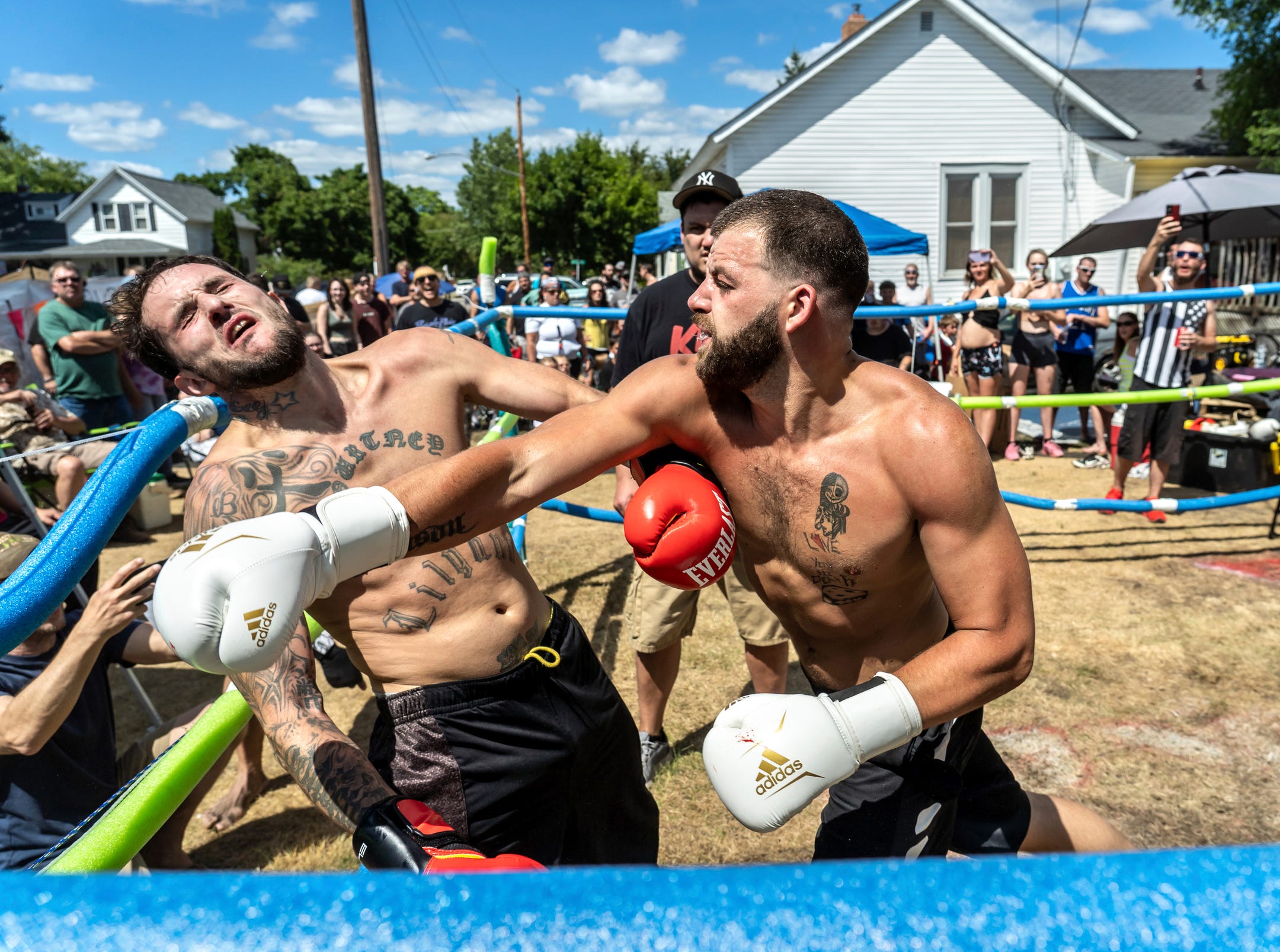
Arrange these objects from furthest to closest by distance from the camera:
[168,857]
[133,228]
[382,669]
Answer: [133,228]
[168,857]
[382,669]

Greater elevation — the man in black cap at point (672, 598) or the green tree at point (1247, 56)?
the green tree at point (1247, 56)

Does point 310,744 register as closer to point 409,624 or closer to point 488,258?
point 409,624

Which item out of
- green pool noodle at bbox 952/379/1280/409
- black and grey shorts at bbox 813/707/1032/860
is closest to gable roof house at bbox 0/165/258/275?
green pool noodle at bbox 952/379/1280/409

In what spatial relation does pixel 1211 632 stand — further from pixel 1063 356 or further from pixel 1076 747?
pixel 1063 356

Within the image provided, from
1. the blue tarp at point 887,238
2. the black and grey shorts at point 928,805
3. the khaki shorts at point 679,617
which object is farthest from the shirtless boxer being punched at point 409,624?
the blue tarp at point 887,238

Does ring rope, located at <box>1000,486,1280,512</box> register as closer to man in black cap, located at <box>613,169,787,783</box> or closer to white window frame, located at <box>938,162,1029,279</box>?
man in black cap, located at <box>613,169,787,783</box>

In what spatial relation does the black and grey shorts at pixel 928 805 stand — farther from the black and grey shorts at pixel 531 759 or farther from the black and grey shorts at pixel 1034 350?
the black and grey shorts at pixel 1034 350

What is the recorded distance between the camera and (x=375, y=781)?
1668 millimetres

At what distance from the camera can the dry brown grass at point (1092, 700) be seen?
112 inches

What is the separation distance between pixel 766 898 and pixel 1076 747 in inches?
129

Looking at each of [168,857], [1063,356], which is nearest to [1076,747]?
[168,857]

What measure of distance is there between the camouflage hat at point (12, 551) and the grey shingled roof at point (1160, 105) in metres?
15.2

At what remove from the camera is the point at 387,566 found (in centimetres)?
198

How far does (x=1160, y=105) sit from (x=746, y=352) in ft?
63.6
